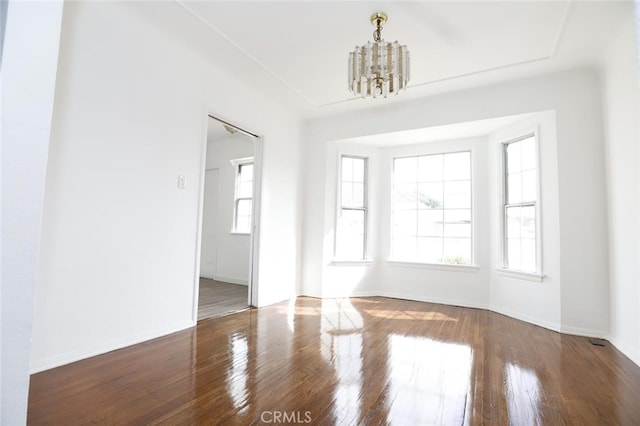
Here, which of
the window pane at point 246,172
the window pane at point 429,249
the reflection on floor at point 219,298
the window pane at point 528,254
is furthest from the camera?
the window pane at point 246,172

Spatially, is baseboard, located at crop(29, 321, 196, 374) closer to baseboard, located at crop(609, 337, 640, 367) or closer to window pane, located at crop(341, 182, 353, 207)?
window pane, located at crop(341, 182, 353, 207)

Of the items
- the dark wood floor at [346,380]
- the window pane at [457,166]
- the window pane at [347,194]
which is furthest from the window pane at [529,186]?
the window pane at [347,194]

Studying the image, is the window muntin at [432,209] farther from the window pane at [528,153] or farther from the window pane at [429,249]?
the window pane at [528,153]

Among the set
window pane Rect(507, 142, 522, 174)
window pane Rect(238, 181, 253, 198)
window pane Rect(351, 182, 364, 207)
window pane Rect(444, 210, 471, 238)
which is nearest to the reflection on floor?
window pane Rect(238, 181, 253, 198)

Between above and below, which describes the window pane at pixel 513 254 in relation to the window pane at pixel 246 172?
below

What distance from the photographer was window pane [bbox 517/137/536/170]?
141 inches

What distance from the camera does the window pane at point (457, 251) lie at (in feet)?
14.0

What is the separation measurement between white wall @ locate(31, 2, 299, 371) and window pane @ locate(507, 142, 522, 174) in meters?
3.59

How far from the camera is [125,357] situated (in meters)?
2.29

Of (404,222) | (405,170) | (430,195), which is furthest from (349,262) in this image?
(405,170)

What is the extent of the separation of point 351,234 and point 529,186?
7.90ft

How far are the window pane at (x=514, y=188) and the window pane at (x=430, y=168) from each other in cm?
91

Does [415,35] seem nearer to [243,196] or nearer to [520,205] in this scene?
[520,205]

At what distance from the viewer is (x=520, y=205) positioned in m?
3.70
